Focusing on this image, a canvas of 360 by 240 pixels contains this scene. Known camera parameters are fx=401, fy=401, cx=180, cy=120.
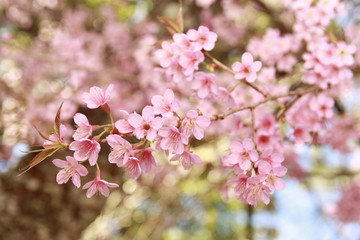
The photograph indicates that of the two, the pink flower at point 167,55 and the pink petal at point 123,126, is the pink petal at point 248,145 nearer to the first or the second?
the pink petal at point 123,126

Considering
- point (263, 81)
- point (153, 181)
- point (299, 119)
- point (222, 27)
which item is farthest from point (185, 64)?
point (153, 181)

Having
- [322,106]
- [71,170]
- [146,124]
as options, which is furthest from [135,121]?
[322,106]

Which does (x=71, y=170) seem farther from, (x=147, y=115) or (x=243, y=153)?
(x=243, y=153)

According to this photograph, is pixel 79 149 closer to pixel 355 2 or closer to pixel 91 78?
pixel 91 78

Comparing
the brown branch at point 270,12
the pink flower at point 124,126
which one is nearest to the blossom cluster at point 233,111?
the pink flower at point 124,126

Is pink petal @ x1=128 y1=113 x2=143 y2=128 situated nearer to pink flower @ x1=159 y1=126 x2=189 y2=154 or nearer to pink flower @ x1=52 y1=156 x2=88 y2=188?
pink flower @ x1=159 y1=126 x2=189 y2=154

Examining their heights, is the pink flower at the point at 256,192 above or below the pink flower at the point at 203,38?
below
